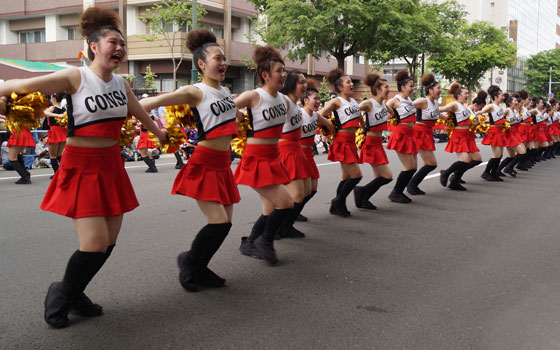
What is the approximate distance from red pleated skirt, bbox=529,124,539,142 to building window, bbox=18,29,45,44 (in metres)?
30.2

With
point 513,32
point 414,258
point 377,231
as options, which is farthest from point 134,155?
point 513,32

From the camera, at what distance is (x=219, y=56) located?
4270 mm

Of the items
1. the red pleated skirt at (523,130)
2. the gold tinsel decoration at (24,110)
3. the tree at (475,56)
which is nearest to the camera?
the gold tinsel decoration at (24,110)

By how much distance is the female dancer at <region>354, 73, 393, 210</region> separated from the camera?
25.9ft

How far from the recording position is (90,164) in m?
3.50

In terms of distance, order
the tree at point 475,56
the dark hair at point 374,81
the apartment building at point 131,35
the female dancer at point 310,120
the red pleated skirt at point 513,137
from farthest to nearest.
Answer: the tree at point 475,56 < the apartment building at point 131,35 < the red pleated skirt at point 513,137 < the dark hair at point 374,81 < the female dancer at point 310,120

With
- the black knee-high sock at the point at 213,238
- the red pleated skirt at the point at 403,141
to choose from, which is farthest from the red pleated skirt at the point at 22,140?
the black knee-high sock at the point at 213,238

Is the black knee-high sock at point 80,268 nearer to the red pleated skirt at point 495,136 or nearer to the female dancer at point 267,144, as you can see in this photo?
the female dancer at point 267,144

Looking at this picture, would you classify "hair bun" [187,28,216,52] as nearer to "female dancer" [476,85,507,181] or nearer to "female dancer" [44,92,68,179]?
"female dancer" [44,92,68,179]

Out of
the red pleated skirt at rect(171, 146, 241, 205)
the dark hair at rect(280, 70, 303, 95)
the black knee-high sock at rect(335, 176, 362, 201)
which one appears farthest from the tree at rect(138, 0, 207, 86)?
the red pleated skirt at rect(171, 146, 241, 205)

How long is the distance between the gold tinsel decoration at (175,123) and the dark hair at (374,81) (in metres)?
4.09

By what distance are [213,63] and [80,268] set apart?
1789mm

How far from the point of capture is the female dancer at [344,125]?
7321 mm

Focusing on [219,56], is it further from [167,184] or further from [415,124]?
[167,184]
